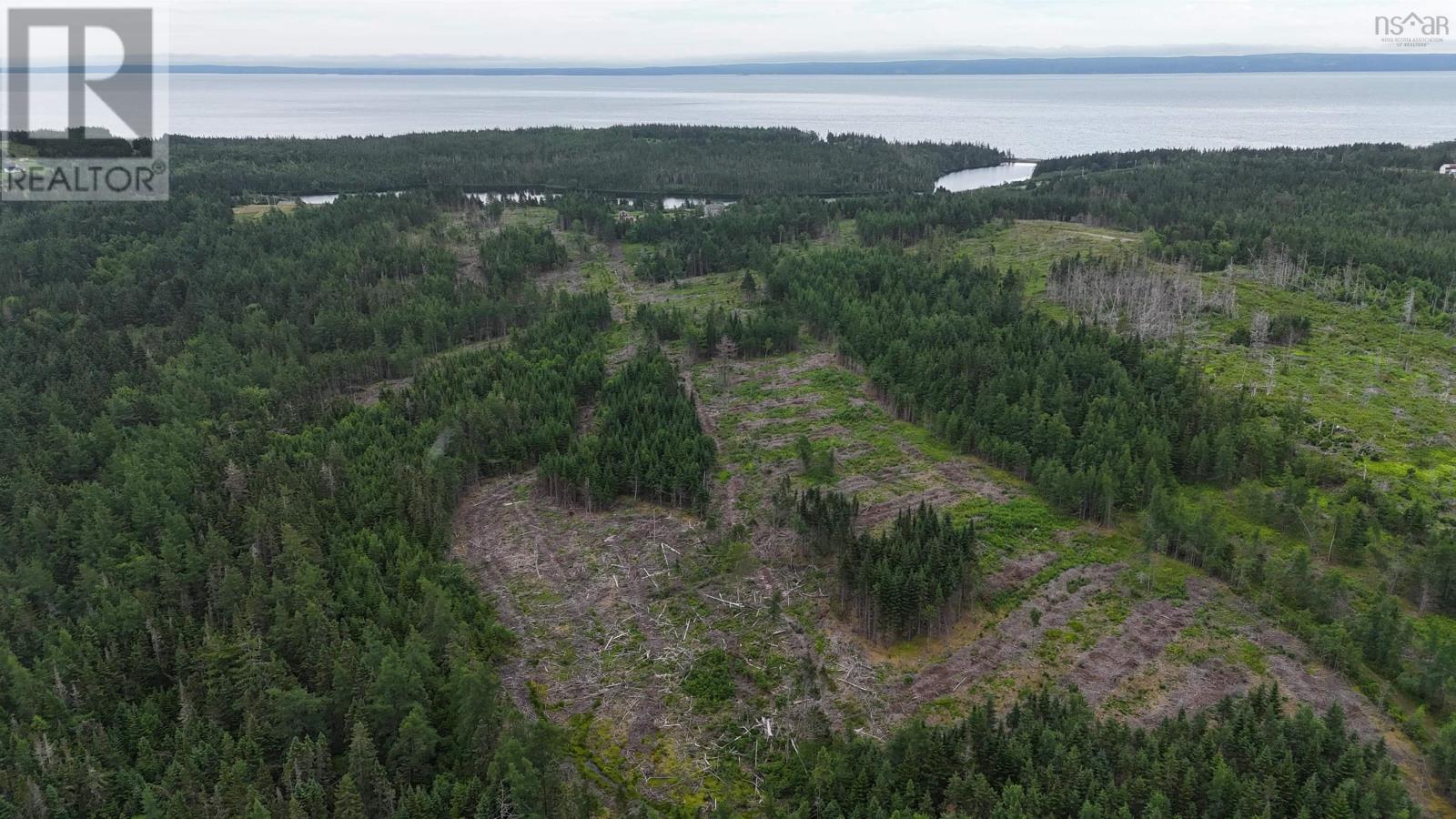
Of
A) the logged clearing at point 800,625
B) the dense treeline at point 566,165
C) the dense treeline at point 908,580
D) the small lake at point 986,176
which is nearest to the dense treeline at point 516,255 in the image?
the logged clearing at point 800,625

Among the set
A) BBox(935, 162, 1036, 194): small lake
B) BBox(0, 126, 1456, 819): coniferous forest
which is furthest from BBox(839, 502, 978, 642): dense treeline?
BBox(935, 162, 1036, 194): small lake

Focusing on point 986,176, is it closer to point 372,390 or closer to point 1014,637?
point 372,390

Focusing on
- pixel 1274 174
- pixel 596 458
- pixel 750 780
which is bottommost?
pixel 750 780

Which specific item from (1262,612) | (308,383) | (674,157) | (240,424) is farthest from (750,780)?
(674,157)

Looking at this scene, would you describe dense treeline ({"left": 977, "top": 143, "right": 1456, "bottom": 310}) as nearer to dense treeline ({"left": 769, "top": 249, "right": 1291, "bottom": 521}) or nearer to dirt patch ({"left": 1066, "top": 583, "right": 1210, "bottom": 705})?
dense treeline ({"left": 769, "top": 249, "right": 1291, "bottom": 521})

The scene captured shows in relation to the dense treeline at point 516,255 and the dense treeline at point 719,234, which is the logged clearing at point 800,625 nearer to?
the dense treeline at point 516,255

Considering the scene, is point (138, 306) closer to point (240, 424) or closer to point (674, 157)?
point (240, 424)

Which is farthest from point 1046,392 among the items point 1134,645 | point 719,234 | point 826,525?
point 719,234
